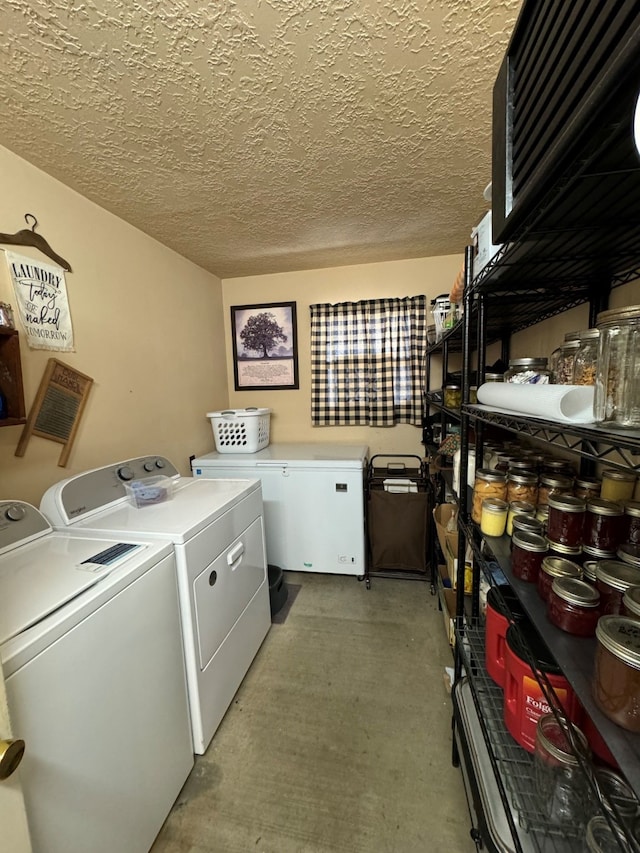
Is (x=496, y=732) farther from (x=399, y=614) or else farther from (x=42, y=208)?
(x=42, y=208)

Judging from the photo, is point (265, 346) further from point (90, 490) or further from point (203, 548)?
point (203, 548)

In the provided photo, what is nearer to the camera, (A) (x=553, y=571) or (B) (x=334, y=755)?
(A) (x=553, y=571)

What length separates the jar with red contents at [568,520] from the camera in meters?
0.78

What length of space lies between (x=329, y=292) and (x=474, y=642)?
2.44m

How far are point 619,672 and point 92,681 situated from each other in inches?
42.3

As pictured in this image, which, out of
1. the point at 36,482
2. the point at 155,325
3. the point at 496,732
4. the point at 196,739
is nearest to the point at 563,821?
the point at 496,732

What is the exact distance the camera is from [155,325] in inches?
80.0

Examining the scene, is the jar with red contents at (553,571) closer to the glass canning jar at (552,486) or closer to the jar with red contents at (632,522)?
the jar with red contents at (632,522)

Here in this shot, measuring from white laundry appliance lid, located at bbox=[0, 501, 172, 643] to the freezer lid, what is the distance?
115cm

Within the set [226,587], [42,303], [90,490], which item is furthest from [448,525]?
[42,303]

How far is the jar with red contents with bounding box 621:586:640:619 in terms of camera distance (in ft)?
1.76

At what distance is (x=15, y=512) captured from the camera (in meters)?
1.12

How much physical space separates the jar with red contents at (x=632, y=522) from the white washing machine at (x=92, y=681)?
1222 millimetres

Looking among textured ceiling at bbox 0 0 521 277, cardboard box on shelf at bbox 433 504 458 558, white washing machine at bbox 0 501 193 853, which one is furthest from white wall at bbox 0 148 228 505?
cardboard box on shelf at bbox 433 504 458 558
